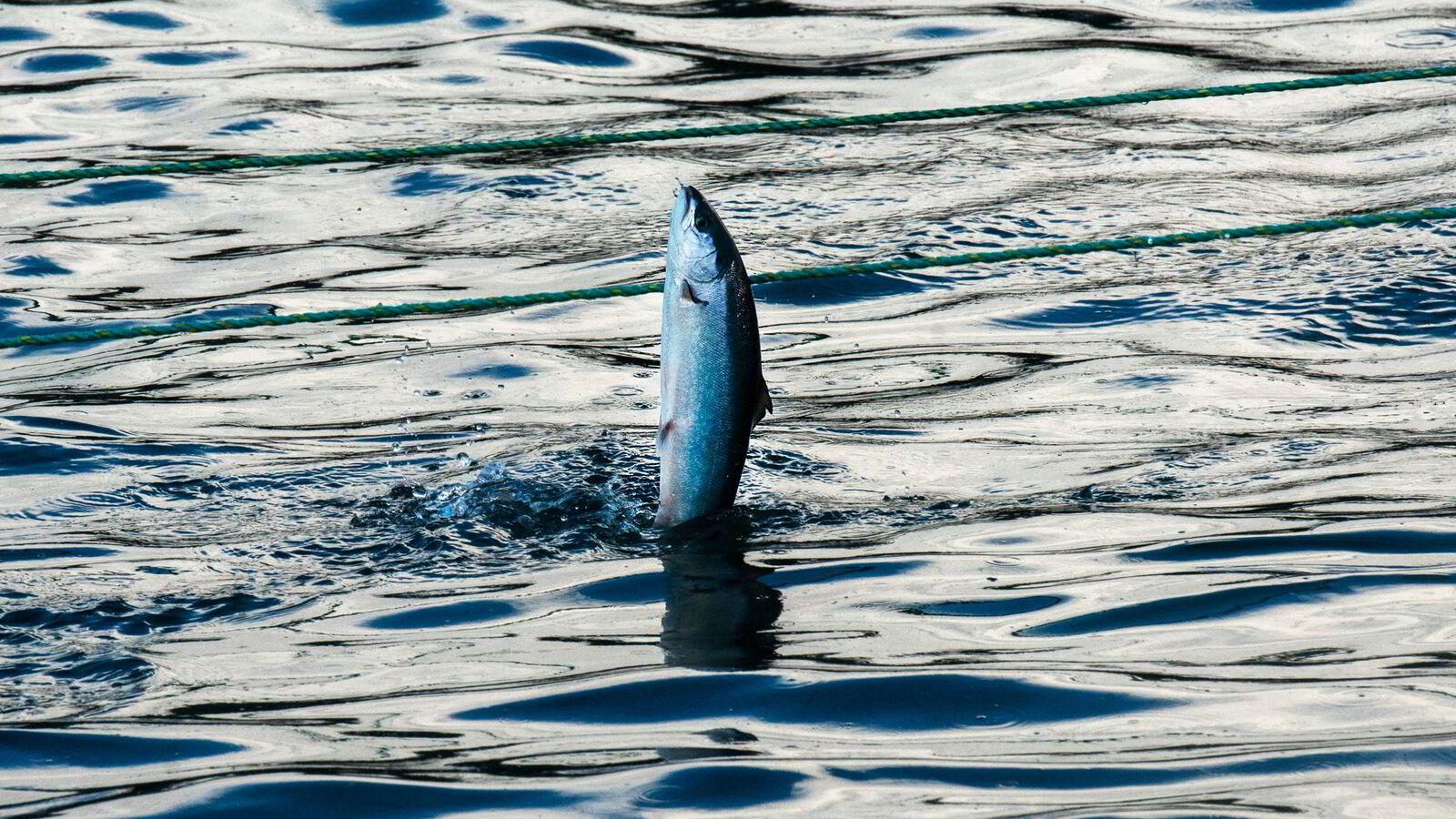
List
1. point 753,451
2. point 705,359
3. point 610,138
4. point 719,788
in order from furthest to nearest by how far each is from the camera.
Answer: point 753,451 < point 610,138 < point 705,359 < point 719,788

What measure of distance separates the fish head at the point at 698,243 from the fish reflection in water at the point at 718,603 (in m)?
0.85

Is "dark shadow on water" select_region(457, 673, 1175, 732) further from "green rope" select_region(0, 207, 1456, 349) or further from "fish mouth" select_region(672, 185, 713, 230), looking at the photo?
"green rope" select_region(0, 207, 1456, 349)

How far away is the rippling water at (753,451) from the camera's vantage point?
12.9 ft

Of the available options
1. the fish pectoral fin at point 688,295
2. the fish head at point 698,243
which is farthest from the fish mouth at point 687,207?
the fish pectoral fin at point 688,295

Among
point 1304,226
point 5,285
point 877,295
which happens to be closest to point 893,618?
point 1304,226

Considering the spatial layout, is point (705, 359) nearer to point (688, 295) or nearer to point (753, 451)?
point (688, 295)

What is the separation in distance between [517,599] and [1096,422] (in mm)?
2551

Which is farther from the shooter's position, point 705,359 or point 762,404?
point 762,404

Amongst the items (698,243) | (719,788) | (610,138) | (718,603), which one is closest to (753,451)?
(610,138)

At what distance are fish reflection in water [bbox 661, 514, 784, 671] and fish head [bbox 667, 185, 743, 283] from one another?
849mm

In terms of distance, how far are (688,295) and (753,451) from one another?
5.98 feet

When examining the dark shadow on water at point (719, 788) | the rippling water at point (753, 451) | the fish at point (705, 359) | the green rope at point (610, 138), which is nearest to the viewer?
the dark shadow on water at point (719, 788)

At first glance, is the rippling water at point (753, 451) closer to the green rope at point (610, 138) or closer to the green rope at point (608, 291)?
the green rope at point (608, 291)

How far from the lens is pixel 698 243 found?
4.53 metres
